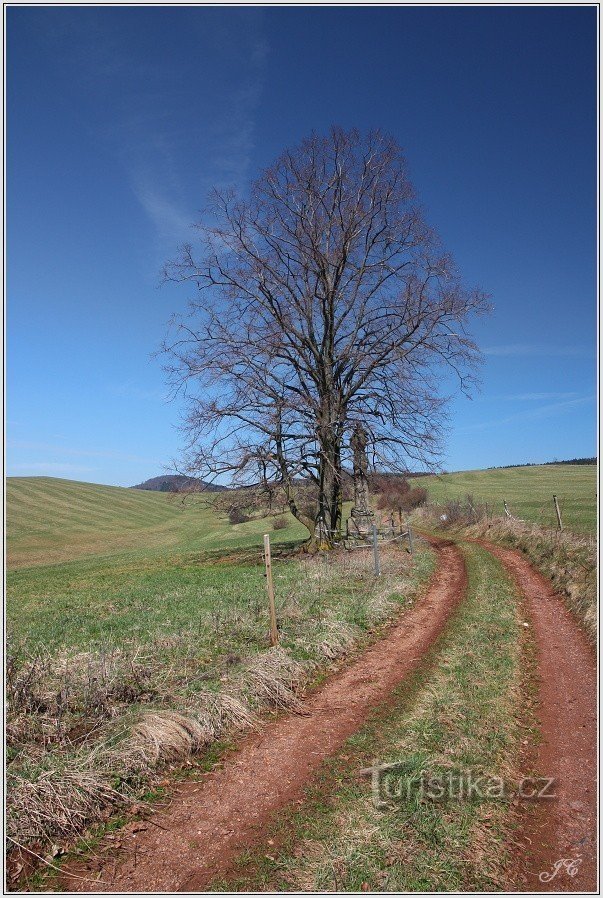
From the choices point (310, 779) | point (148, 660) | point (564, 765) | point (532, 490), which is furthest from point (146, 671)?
point (532, 490)

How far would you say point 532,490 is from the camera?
177ft

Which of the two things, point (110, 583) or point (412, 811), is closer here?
point (412, 811)

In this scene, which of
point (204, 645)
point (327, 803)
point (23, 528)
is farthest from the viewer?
point (23, 528)

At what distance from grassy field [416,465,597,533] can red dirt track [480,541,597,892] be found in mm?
19994

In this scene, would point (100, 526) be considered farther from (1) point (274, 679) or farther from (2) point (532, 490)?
(1) point (274, 679)

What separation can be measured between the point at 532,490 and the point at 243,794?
2192 inches

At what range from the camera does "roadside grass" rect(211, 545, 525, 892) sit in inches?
146

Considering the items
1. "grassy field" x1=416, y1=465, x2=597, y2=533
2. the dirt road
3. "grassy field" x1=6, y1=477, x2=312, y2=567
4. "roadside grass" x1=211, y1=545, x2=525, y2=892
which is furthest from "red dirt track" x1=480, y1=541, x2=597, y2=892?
"grassy field" x1=6, y1=477, x2=312, y2=567

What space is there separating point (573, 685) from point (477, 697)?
1.68 meters

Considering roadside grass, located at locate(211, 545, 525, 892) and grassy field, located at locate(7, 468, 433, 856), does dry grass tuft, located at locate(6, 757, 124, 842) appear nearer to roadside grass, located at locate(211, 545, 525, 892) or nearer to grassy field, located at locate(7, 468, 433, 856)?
grassy field, located at locate(7, 468, 433, 856)

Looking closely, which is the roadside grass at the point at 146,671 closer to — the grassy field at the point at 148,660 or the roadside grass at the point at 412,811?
the grassy field at the point at 148,660

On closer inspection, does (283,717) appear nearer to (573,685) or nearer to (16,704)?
(16,704)

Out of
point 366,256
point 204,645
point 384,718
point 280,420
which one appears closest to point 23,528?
point 280,420

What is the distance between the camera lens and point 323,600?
449 inches
